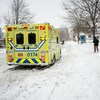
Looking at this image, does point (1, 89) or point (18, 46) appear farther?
point (18, 46)

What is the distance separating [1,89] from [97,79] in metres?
3.63

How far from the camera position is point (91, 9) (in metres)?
36.2

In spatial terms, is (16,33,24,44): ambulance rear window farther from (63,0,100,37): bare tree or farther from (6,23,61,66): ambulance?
(63,0,100,37): bare tree

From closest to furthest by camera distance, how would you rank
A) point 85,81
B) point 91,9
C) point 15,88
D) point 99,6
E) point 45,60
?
point 15,88 → point 85,81 → point 45,60 → point 99,6 → point 91,9

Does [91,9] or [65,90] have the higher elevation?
[91,9]

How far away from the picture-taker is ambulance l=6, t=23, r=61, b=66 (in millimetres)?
11141

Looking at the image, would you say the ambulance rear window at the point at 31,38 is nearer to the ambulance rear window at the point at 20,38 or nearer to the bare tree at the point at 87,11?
the ambulance rear window at the point at 20,38

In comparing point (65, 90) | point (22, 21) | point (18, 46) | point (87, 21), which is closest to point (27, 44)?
point (18, 46)

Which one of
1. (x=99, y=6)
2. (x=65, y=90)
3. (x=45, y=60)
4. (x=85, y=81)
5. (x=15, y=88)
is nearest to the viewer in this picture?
(x=65, y=90)

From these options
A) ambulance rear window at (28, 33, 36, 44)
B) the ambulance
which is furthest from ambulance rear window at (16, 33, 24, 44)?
ambulance rear window at (28, 33, 36, 44)

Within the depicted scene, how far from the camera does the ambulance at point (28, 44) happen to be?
11141 mm

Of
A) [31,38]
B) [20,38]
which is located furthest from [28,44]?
[20,38]

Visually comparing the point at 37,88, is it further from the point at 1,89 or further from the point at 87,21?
the point at 87,21

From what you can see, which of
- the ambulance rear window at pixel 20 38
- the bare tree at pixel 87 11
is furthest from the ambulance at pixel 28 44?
the bare tree at pixel 87 11
